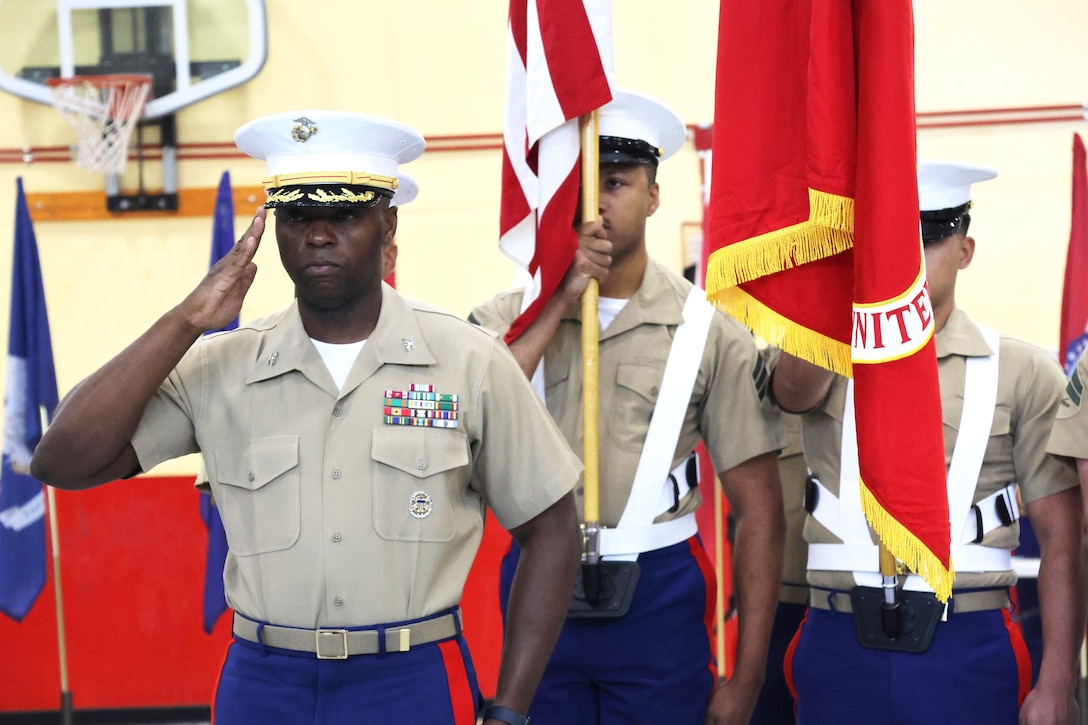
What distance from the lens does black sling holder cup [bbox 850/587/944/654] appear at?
2.13 m

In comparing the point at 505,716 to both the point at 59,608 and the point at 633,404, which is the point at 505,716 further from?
the point at 59,608

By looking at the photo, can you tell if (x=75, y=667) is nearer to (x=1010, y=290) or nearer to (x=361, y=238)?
(x=361, y=238)

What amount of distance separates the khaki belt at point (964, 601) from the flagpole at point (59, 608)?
3.12 meters

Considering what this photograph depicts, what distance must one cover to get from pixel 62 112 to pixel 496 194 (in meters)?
1.75

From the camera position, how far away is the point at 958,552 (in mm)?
2172

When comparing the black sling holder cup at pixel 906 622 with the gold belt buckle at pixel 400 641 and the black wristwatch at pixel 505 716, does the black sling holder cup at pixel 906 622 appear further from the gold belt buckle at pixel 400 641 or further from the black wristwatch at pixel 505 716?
the gold belt buckle at pixel 400 641

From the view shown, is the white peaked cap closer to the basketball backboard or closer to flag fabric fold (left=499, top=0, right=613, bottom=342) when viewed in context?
flag fabric fold (left=499, top=0, right=613, bottom=342)

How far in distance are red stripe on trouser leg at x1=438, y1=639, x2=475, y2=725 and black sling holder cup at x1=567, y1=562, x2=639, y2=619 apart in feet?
1.69

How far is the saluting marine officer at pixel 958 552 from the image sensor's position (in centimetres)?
213

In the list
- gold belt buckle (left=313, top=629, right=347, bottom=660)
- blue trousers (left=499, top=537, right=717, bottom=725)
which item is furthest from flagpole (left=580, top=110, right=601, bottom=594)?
gold belt buckle (left=313, top=629, right=347, bottom=660)

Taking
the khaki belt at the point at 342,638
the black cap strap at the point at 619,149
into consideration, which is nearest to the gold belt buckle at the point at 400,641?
the khaki belt at the point at 342,638

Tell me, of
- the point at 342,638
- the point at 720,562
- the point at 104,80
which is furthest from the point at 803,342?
the point at 104,80

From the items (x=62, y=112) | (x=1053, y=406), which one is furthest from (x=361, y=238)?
(x=62, y=112)

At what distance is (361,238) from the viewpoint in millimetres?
1759
